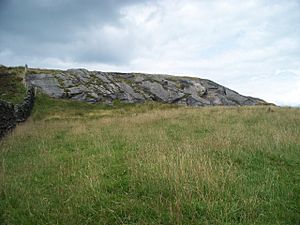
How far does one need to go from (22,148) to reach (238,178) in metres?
8.84

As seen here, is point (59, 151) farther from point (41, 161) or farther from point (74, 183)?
point (74, 183)

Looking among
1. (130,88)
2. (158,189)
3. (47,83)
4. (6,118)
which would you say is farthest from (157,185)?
(130,88)

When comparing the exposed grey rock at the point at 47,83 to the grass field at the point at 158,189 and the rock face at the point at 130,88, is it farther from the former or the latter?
the grass field at the point at 158,189

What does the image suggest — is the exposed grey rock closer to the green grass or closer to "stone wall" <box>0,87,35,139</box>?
the green grass

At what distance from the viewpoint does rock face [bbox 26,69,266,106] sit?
135ft

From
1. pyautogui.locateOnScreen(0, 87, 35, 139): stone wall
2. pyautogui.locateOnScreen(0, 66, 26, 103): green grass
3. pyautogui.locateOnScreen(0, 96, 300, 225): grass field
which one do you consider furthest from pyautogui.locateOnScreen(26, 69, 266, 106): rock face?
pyautogui.locateOnScreen(0, 96, 300, 225): grass field

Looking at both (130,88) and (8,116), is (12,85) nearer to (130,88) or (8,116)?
(130,88)

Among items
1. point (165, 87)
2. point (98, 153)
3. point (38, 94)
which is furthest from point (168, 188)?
point (165, 87)

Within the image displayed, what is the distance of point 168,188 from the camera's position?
5703 millimetres

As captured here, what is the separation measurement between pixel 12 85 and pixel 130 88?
18.1 meters

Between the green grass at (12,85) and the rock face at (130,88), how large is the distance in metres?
1.95

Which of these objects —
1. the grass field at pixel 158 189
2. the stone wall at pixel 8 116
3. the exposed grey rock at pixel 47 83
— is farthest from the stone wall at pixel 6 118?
the exposed grey rock at pixel 47 83

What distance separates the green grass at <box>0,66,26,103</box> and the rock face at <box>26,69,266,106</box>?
195 cm

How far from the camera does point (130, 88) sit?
155ft
